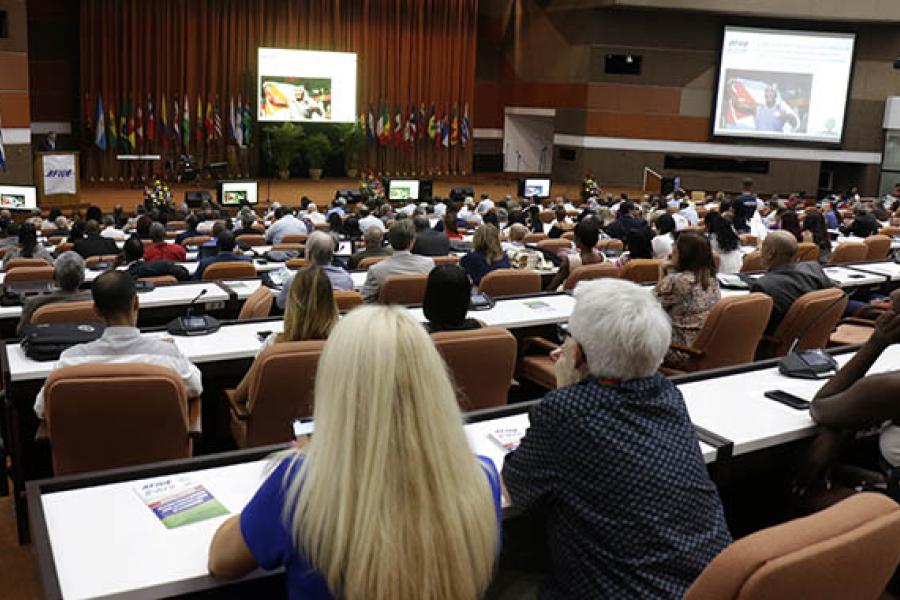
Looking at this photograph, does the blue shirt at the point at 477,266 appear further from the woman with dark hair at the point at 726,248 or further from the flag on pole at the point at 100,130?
the flag on pole at the point at 100,130

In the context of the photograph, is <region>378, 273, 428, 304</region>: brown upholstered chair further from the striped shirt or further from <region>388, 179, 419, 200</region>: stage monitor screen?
<region>388, 179, 419, 200</region>: stage monitor screen

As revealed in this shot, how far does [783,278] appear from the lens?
5.55 metres

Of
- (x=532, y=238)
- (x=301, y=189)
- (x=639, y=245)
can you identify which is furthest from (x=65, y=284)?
(x=301, y=189)

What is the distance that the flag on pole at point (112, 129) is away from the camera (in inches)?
776

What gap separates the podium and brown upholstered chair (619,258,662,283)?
12.4 m

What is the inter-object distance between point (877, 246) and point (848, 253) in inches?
35.1

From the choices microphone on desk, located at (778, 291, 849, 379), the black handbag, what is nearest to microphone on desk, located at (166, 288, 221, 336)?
the black handbag

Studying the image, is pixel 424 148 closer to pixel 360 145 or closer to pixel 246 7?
pixel 360 145

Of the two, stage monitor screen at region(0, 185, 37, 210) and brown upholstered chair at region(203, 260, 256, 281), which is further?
stage monitor screen at region(0, 185, 37, 210)

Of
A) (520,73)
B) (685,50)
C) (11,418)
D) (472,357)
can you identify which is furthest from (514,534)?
(520,73)

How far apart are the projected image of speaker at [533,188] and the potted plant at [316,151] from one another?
229 inches

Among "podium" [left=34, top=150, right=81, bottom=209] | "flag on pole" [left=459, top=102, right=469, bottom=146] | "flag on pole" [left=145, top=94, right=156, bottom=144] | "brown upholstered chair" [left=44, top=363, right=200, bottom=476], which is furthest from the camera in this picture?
"flag on pole" [left=459, top=102, right=469, bottom=146]

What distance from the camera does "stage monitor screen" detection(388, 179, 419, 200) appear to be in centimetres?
1712

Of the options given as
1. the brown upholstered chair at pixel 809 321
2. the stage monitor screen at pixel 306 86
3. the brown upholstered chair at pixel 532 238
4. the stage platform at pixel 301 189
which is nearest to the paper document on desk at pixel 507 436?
the brown upholstered chair at pixel 809 321
